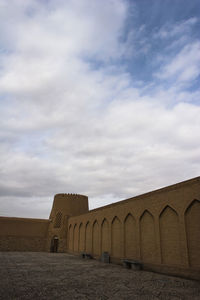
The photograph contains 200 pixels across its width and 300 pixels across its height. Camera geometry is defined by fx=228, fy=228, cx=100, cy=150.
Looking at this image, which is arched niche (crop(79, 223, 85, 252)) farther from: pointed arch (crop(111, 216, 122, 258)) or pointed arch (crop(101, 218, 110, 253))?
pointed arch (crop(111, 216, 122, 258))

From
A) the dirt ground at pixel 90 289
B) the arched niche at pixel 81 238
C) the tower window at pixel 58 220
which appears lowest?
the dirt ground at pixel 90 289

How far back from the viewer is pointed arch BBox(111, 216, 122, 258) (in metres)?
16.6

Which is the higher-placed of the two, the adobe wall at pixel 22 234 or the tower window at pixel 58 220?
the tower window at pixel 58 220

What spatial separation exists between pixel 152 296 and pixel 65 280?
12.4ft

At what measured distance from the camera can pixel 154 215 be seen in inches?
530

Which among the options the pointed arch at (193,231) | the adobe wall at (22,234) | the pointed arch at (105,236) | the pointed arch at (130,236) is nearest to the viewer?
the pointed arch at (193,231)

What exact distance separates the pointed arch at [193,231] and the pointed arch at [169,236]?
72 cm

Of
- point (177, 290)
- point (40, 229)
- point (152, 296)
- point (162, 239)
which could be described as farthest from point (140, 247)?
point (40, 229)

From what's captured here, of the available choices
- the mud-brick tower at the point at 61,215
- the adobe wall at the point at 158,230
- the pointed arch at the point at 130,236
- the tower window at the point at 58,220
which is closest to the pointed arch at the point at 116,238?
the adobe wall at the point at 158,230

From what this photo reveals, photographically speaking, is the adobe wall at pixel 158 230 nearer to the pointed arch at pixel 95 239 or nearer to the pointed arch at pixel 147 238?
the pointed arch at pixel 147 238

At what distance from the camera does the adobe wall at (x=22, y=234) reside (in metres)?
26.3

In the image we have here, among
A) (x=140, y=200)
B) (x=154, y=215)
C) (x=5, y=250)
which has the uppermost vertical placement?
(x=140, y=200)

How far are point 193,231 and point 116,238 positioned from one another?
7.77 meters

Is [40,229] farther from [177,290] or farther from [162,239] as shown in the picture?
[177,290]
